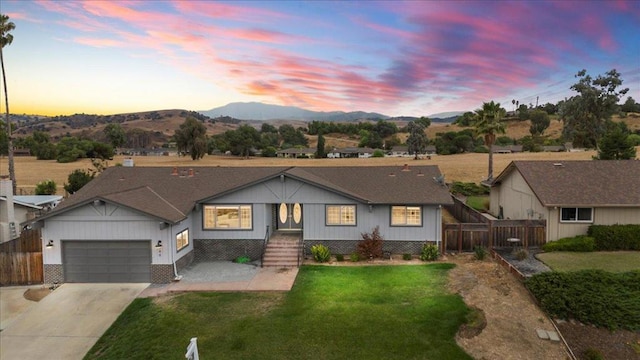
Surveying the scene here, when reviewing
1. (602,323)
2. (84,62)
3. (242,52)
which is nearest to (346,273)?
(602,323)

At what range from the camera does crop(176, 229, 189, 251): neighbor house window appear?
19142mm

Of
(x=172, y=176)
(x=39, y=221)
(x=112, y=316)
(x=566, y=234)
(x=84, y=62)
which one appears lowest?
(x=112, y=316)

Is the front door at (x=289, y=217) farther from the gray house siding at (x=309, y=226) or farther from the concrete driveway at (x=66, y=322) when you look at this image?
the concrete driveway at (x=66, y=322)

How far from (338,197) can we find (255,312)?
8635mm

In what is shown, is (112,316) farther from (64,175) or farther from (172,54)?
(64,175)

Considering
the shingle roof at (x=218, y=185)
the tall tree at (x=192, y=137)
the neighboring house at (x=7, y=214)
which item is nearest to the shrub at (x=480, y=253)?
the shingle roof at (x=218, y=185)

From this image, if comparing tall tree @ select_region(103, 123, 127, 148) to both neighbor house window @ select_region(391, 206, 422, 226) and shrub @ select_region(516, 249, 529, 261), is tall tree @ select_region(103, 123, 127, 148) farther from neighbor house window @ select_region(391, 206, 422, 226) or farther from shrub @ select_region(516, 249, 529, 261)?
shrub @ select_region(516, 249, 529, 261)

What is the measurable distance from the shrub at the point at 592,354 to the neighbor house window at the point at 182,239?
55.1 ft

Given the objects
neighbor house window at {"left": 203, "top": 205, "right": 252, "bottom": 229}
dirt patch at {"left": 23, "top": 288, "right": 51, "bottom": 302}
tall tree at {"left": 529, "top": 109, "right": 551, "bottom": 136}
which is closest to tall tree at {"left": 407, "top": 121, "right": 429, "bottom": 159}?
tall tree at {"left": 529, "top": 109, "right": 551, "bottom": 136}

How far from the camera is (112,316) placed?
1462 centimetres

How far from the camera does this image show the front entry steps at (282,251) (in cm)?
2002

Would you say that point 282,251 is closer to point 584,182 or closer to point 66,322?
point 66,322

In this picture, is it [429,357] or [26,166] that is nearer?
[429,357]

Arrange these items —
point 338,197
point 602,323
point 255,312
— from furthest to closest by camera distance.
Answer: point 338,197 < point 255,312 < point 602,323
